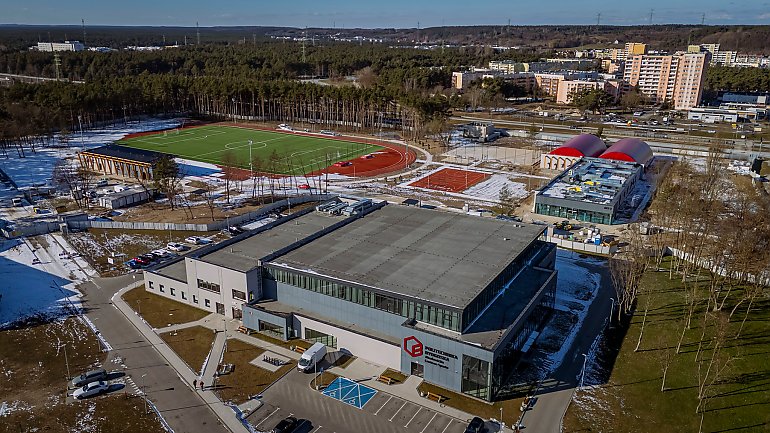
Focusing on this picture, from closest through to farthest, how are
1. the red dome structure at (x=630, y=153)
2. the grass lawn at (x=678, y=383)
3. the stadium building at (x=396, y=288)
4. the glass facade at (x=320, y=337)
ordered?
the grass lawn at (x=678, y=383) → the stadium building at (x=396, y=288) → the glass facade at (x=320, y=337) → the red dome structure at (x=630, y=153)

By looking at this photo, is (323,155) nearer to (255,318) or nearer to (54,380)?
(255,318)

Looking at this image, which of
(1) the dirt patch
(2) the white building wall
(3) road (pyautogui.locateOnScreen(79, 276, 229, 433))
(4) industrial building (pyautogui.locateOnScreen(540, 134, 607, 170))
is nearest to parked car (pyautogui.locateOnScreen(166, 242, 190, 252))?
(3) road (pyautogui.locateOnScreen(79, 276, 229, 433))

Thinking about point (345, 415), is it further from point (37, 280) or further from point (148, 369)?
point (37, 280)

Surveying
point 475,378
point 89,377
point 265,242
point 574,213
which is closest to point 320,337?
point 475,378

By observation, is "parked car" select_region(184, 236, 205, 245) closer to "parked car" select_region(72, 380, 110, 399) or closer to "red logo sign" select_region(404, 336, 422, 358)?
"parked car" select_region(72, 380, 110, 399)

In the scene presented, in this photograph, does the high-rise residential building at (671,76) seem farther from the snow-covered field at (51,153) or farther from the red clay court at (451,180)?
the snow-covered field at (51,153)

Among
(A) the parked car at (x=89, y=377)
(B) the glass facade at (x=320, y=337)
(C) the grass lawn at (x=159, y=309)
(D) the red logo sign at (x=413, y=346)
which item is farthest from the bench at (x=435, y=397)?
(A) the parked car at (x=89, y=377)
